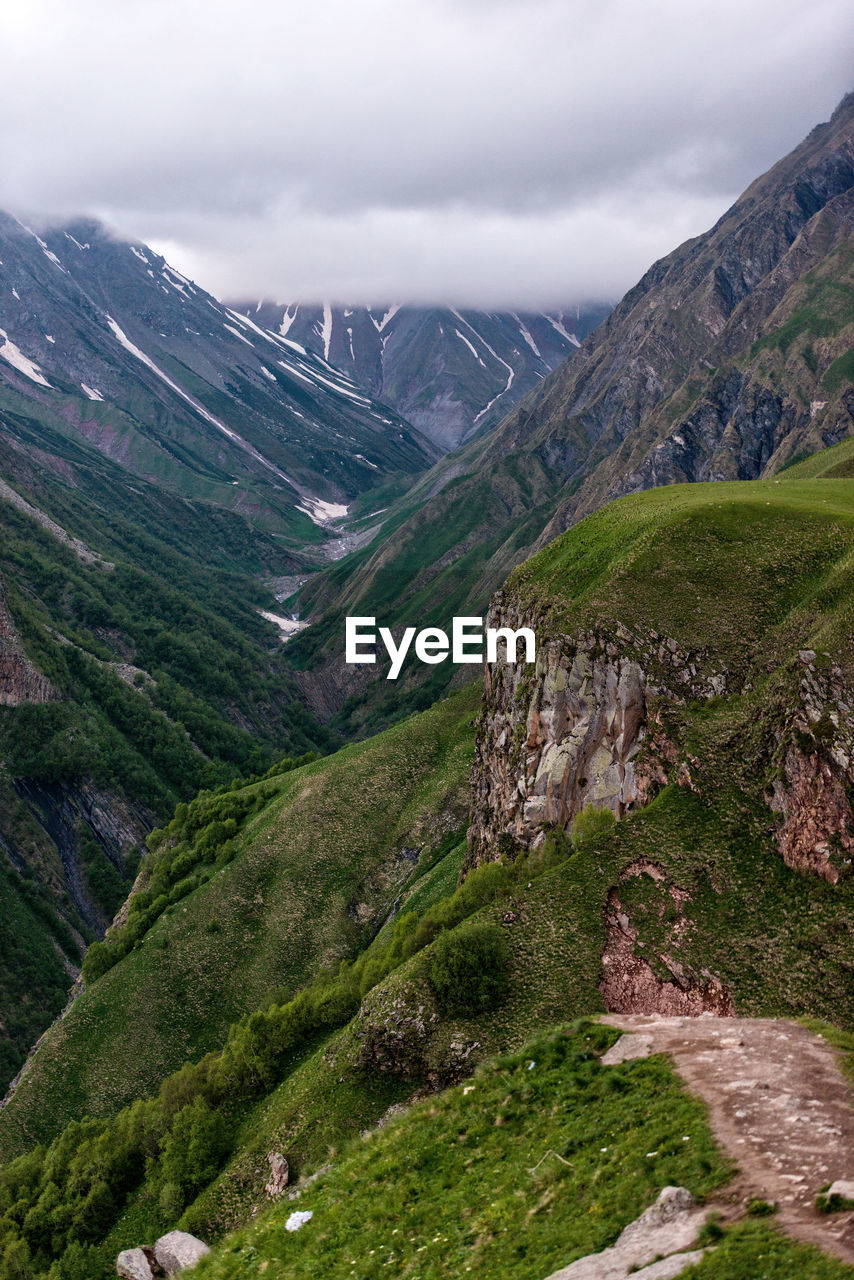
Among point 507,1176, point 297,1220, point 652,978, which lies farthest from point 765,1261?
point 652,978

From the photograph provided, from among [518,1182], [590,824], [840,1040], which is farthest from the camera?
[590,824]

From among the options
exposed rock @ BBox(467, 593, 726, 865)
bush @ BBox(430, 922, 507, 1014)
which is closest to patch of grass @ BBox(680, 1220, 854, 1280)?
bush @ BBox(430, 922, 507, 1014)

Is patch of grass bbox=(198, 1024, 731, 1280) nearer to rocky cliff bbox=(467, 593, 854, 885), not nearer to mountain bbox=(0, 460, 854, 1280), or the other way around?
mountain bbox=(0, 460, 854, 1280)

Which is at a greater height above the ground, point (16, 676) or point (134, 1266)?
point (16, 676)

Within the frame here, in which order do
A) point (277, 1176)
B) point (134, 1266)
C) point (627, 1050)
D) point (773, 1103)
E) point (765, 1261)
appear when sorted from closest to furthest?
point (765, 1261), point (773, 1103), point (627, 1050), point (134, 1266), point (277, 1176)

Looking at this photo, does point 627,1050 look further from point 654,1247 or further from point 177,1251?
point 177,1251

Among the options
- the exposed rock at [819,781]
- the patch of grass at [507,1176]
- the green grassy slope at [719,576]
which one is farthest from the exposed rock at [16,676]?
the exposed rock at [819,781]

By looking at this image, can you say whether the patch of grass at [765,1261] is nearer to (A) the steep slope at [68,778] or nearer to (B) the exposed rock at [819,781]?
(B) the exposed rock at [819,781]

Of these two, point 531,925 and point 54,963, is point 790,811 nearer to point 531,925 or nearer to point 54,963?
point 531,925
